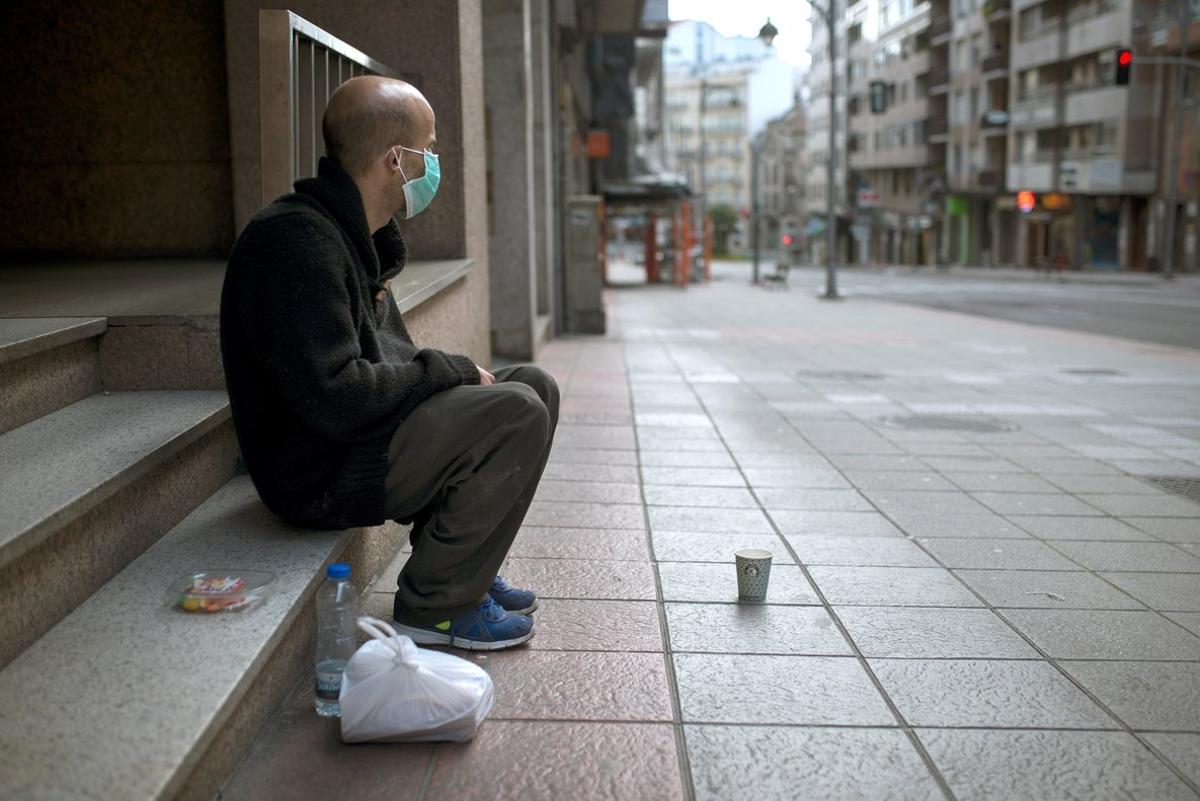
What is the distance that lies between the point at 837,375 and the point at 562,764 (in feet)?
31.0

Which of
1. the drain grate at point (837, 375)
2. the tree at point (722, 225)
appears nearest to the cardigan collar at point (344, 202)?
the drain grate at point (837, 375)

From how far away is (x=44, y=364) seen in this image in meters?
3.68

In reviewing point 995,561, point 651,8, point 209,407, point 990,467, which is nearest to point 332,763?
point 209,407

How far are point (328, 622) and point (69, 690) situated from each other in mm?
867

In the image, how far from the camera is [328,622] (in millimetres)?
3254

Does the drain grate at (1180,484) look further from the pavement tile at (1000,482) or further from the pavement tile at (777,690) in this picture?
the pavement tile at (777,690)

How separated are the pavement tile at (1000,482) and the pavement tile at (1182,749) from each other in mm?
3166

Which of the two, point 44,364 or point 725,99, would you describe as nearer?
point 44,364

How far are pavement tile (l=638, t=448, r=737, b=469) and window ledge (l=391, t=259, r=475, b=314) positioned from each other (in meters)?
1.51

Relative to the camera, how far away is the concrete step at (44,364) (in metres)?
3.45

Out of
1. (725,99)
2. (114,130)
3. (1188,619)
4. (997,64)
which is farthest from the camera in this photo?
(725,99)

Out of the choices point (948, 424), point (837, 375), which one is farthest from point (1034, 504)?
point (837, 375)

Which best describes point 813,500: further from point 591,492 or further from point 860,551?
point 591,492

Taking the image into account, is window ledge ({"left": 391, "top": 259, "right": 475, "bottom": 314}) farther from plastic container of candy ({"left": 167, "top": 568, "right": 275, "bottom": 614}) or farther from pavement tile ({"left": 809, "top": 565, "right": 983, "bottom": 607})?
pavement tile ({"left": 809, "top": 565, "right": 983, "bottom": 607})
